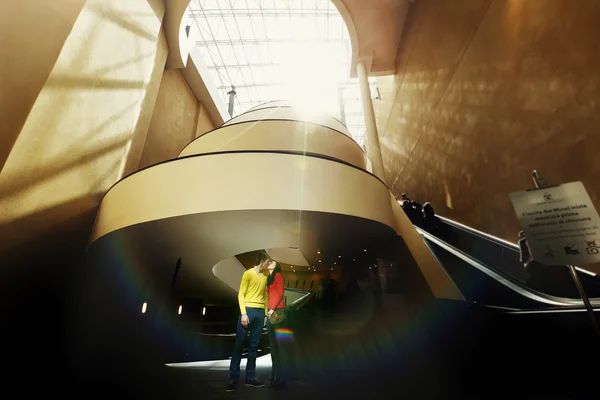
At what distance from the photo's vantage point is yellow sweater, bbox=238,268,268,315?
3568mm

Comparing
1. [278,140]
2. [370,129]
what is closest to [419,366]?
[278,140]

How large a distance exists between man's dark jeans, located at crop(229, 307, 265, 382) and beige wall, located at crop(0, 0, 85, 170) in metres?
4.80

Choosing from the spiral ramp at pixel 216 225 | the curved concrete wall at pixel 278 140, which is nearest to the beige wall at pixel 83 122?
the spiral ramp at pixel 216 225

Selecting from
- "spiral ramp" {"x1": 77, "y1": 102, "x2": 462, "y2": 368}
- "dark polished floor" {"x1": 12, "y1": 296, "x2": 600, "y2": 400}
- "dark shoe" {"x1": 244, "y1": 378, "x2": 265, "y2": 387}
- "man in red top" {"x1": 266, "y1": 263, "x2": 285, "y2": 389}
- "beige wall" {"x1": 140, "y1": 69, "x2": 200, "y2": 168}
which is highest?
"beige wall" {"x1": 140, "y1": 69, "x2": 200, "y2": 168}

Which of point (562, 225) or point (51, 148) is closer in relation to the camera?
point (562, 225)

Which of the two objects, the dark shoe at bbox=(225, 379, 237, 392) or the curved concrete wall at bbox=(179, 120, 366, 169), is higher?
the curved concrete wall at bbox=(179, 120, 366, 169)

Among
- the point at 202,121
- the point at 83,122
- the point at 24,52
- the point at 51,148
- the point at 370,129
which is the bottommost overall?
the point at 51,148

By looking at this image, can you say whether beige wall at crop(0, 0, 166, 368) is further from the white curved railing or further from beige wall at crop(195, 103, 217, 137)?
beige wall at crop(195, 103, 217, 137)

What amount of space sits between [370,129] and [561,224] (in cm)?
1162

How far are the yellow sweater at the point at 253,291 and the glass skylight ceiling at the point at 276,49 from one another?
56.2 ft

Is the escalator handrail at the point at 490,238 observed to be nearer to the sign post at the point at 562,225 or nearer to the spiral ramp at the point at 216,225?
the spiral ramp at the point at 216,225

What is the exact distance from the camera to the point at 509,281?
483 centimetres

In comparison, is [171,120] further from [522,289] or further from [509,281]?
[522,289]

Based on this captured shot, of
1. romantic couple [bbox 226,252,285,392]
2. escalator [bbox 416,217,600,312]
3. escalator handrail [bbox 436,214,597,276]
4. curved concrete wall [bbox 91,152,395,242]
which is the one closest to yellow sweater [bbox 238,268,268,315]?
romantic couple [bbox 226,252,285,392]
